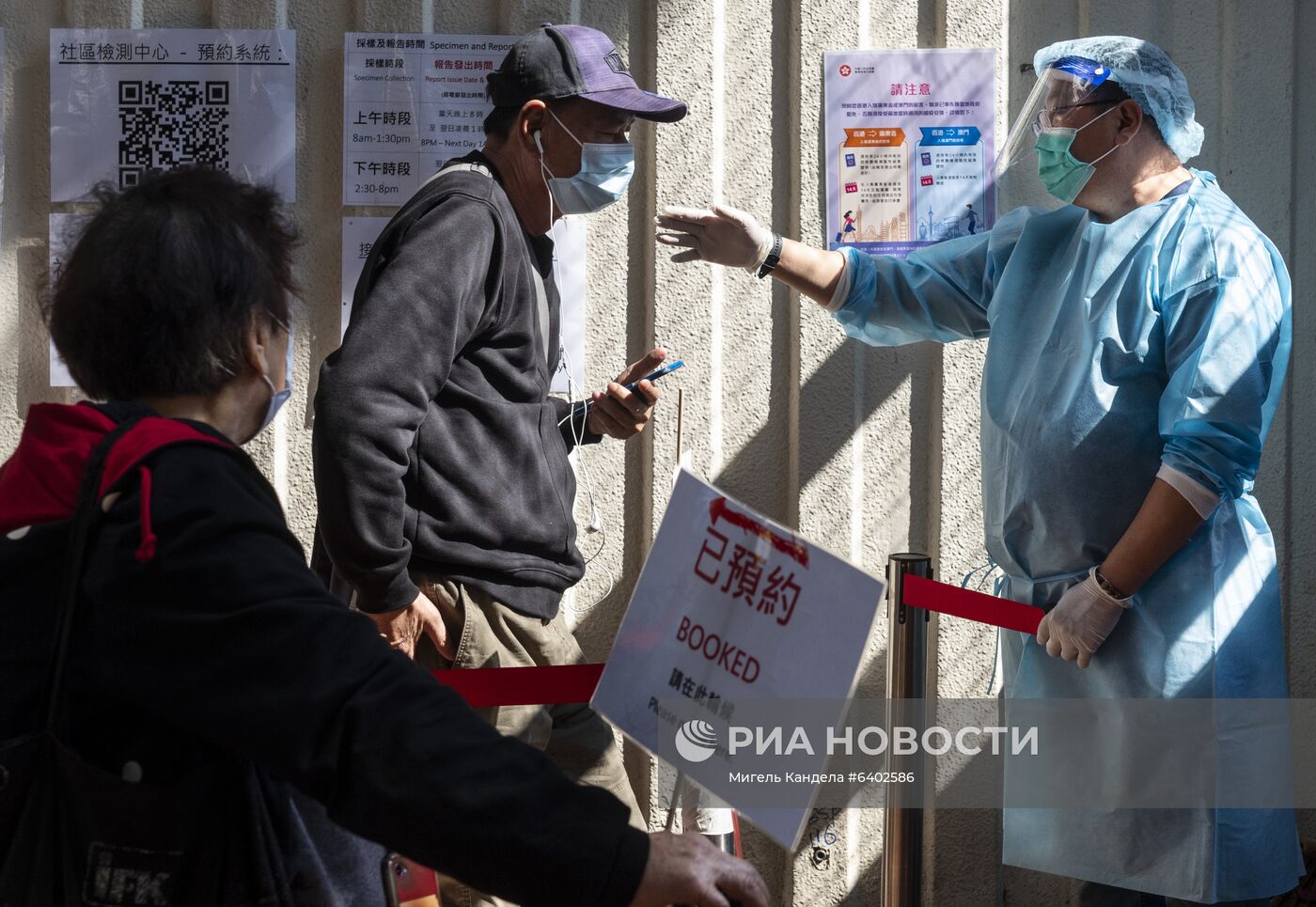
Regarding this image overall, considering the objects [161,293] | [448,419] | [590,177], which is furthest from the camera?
[590,177]

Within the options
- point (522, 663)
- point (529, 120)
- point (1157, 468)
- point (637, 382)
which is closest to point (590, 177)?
point (529, 120)

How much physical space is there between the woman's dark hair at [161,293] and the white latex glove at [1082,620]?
5.76ft

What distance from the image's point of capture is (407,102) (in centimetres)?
309

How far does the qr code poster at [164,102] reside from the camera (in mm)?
3041

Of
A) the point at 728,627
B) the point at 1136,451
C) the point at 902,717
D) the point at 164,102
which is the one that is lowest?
the point at 902,717

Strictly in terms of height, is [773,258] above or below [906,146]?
below

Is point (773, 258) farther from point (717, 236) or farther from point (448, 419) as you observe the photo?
point (448, 419)

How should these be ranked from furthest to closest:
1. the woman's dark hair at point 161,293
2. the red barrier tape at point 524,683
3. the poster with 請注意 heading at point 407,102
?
the poster with 請注意 heading at point 407,102 → the red barrier tape at point 524,683 → the woman's dark hair at point 161,293

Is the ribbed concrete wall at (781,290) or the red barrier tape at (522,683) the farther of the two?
the ribbed concrete wall at (781,290)

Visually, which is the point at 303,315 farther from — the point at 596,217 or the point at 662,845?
the point at 662,845

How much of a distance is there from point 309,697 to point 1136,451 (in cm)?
189

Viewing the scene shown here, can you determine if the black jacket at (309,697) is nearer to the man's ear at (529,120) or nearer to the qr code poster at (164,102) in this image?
the man's ear at (529,120)

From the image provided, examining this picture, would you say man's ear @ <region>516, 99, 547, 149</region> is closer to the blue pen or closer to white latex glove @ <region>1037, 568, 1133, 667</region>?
the blue pen

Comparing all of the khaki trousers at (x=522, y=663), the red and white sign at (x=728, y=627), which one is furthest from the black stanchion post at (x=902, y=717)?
the red and white sign at (x=728, y=627)
